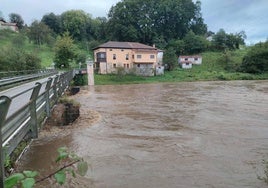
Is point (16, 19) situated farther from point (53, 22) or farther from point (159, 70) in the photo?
point (159, 70)

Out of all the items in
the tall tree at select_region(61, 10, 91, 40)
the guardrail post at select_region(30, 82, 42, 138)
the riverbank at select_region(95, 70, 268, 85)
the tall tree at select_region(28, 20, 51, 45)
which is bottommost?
the riverbank at select_region(95, 70, 268, 85)

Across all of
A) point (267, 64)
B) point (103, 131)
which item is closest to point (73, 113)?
point (103, 131)

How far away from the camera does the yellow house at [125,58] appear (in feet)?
176

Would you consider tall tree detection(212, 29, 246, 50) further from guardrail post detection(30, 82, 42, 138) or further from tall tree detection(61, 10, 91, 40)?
guardrail post detection(30, 82, 42, 138)

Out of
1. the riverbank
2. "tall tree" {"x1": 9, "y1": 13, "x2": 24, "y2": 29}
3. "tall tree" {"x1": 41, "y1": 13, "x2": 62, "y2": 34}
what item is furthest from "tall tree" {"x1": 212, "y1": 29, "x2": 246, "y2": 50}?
"tall tree" {"x1": 9, "y1": 13, "x2": 24, "y2": 29}

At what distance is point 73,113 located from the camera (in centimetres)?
1283

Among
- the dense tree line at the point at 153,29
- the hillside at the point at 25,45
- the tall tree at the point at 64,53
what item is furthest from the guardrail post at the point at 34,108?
the dense tree line at the point at 153,29

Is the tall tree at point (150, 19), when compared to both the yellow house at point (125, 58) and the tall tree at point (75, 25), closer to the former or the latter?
the tall tree at point (75, 25)

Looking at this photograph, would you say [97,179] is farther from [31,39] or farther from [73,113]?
[31,39]

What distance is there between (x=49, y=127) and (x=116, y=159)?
3859 millimetres

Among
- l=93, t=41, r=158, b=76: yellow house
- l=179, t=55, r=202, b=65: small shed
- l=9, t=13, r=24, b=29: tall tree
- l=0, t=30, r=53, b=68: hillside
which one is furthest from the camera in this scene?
l=9, t=13, r=24, b=29: tall tree

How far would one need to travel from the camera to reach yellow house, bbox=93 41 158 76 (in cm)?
5350

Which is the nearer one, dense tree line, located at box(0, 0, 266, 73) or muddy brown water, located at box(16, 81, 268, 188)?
muddy brown water, located at box(16, 81, 268, 188)

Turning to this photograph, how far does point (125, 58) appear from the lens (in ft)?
186
